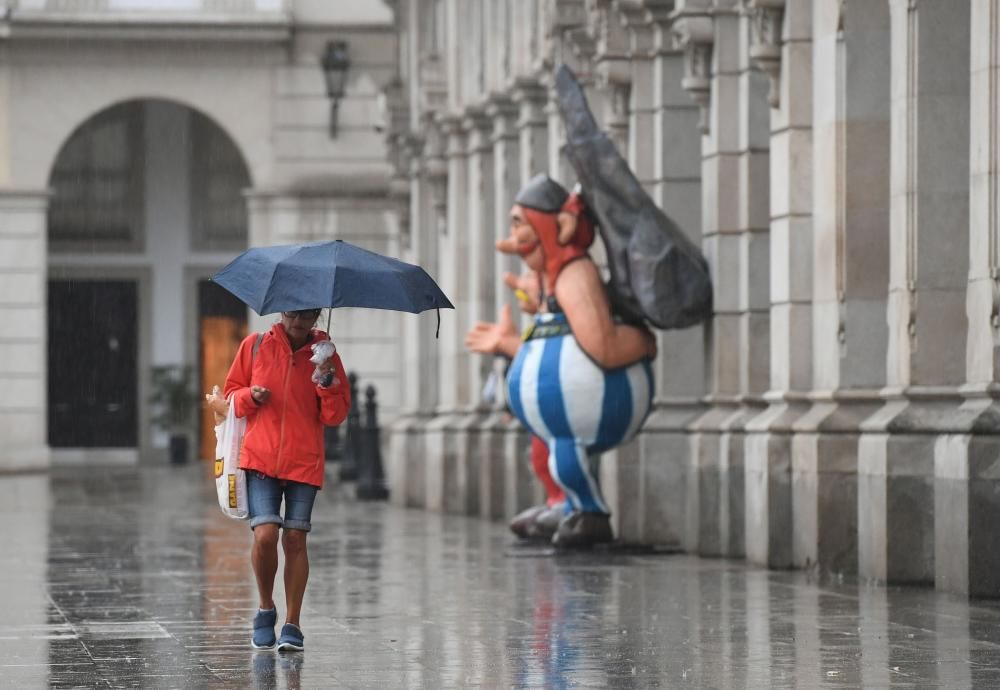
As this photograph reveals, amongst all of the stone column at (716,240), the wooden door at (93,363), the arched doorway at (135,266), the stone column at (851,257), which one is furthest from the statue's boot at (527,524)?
the wooden door at (93,363)

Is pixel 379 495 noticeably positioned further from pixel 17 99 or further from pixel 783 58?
pixel 783 58

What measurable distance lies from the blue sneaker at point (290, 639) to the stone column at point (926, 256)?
4651mm

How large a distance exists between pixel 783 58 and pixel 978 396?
3.65 meters

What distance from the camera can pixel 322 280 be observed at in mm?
11094

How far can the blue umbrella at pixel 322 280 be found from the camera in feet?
36.2

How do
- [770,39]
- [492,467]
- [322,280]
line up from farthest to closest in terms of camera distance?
[492,467]
[770,39]
[322,280]

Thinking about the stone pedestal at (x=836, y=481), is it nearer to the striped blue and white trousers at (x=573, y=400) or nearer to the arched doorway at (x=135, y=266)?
the striped blue and white trousers at (x=573, y=400)

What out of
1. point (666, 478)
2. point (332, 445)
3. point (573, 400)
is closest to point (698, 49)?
point (573, 400)

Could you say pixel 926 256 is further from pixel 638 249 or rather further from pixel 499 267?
pixel 499 267

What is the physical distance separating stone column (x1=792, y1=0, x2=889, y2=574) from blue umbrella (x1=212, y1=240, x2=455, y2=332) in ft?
16.6

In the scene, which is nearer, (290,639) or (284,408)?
(290,639)

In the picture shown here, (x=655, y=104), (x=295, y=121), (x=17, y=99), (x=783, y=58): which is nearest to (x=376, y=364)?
(x=295, y=121)

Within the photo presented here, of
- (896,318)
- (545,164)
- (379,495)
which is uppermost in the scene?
(545,164)

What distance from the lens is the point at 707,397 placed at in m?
18.6
